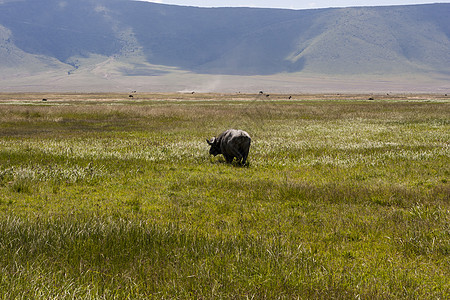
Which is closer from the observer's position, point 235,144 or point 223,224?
point 223,224

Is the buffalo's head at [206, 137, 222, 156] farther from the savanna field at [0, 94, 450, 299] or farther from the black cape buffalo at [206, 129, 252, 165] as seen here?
the savanna field at [0, 94, 450, 299]

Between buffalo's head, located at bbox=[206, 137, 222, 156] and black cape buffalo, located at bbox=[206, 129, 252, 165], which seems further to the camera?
buffalo's head, located at bbox=[206, 137, 222, 156]

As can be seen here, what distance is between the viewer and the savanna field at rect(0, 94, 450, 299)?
5098 mm

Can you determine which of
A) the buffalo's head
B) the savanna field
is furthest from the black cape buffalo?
the savanna field

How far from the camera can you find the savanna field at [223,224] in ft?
16.7

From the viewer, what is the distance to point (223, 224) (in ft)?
27.4

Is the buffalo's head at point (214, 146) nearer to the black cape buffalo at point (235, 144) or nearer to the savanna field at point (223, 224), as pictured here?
the black cape buffalo at point (235, 144)

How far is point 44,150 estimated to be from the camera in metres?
18.0

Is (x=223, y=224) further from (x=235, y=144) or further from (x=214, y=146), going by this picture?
(x=214, y=146)

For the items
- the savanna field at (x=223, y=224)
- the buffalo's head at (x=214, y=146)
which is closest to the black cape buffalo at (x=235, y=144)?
the buffalo's head at (x=214, y=146)

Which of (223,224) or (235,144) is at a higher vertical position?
(235,144)

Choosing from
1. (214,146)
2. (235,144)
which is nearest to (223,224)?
(235,144)

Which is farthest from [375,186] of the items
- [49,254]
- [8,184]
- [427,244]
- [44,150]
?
[44,150]

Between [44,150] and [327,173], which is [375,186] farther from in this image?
[44,150]
